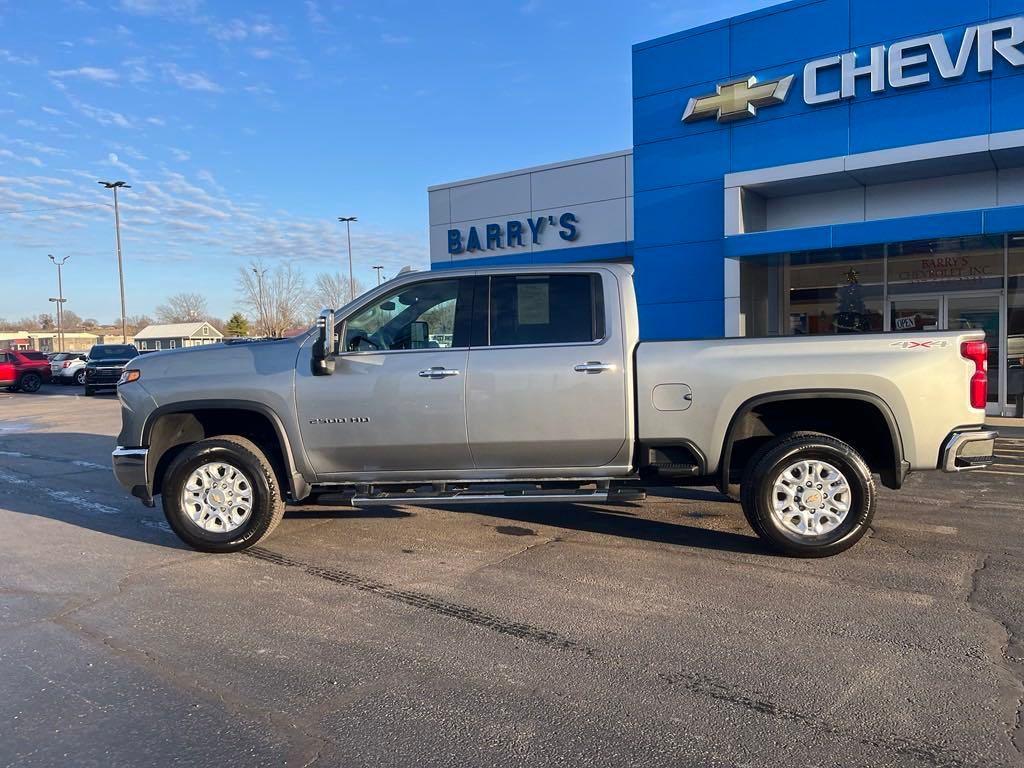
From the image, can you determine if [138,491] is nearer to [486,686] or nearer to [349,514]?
[349,514]

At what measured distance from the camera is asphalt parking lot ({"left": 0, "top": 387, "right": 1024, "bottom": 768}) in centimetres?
312

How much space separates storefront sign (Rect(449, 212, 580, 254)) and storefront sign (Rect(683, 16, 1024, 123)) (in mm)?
4838

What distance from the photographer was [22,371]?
90.4 feet

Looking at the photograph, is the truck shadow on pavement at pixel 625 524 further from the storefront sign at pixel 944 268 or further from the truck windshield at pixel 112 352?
the truck windshield at pixel 112 352

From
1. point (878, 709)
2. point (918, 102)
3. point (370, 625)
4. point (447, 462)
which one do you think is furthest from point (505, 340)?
point (918, 102)

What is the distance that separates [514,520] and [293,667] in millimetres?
3152

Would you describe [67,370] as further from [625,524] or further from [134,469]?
[625,524]

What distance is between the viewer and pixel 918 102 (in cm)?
1260

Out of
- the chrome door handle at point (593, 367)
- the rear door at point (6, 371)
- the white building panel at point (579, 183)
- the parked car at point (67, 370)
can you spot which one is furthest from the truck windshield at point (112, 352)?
the chrome door handle at point (593, 367)

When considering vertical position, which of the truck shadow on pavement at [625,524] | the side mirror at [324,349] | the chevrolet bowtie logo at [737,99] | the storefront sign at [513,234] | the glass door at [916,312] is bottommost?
the truck shadow on pavement at [625,524]

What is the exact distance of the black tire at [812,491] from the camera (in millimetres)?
5297

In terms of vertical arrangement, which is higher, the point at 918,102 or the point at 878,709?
the point at 918,102

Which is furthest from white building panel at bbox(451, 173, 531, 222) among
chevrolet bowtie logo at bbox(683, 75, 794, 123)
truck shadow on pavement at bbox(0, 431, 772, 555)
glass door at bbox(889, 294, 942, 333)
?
truck shadow on pavement at bbox(0, 431, 772, 555)

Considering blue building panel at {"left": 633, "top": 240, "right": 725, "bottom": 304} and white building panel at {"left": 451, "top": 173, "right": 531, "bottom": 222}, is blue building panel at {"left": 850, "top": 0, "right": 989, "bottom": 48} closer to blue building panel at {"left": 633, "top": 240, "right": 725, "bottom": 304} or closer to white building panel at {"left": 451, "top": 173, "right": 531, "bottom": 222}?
blue building panel at {"left": 633, "top": 240, "right": 725, "bottom": 304}
